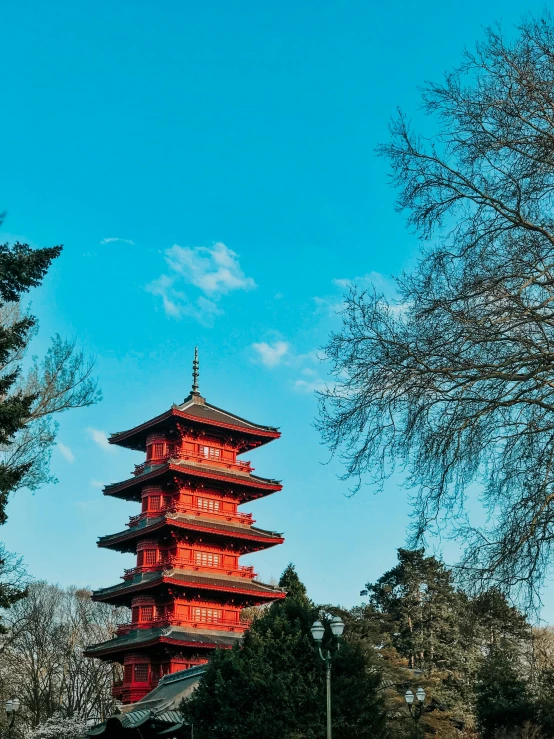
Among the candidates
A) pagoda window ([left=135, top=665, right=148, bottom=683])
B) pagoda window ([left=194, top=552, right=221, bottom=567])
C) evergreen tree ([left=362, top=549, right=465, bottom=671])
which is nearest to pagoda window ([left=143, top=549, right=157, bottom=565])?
pagoda window ([left=194, top=552, right=221, bottom=567])

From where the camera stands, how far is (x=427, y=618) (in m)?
42.5

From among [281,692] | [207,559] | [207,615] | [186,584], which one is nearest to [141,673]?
[207,615]

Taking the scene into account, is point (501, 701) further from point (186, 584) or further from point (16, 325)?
point (16, 325)

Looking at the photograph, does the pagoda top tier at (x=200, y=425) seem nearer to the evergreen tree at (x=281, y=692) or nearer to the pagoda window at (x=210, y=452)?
the pagoda window at (x=210, y=452)

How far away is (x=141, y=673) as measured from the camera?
1358 inches

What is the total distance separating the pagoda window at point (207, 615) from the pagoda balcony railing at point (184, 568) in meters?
1.61

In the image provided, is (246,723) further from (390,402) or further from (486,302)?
(486,302)

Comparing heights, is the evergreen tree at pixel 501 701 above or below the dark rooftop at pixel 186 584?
below

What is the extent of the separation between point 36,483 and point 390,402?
38.3ft

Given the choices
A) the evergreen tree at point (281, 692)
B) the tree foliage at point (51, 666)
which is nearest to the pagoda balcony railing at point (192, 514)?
the tree foliage at point (51, 666)

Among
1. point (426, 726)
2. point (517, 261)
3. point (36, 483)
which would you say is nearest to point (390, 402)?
point (517, 261)

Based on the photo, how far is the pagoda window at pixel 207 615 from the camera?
115 ft

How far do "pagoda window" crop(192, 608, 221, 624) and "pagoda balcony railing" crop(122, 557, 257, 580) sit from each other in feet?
5.27

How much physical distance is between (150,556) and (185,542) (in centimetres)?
188
